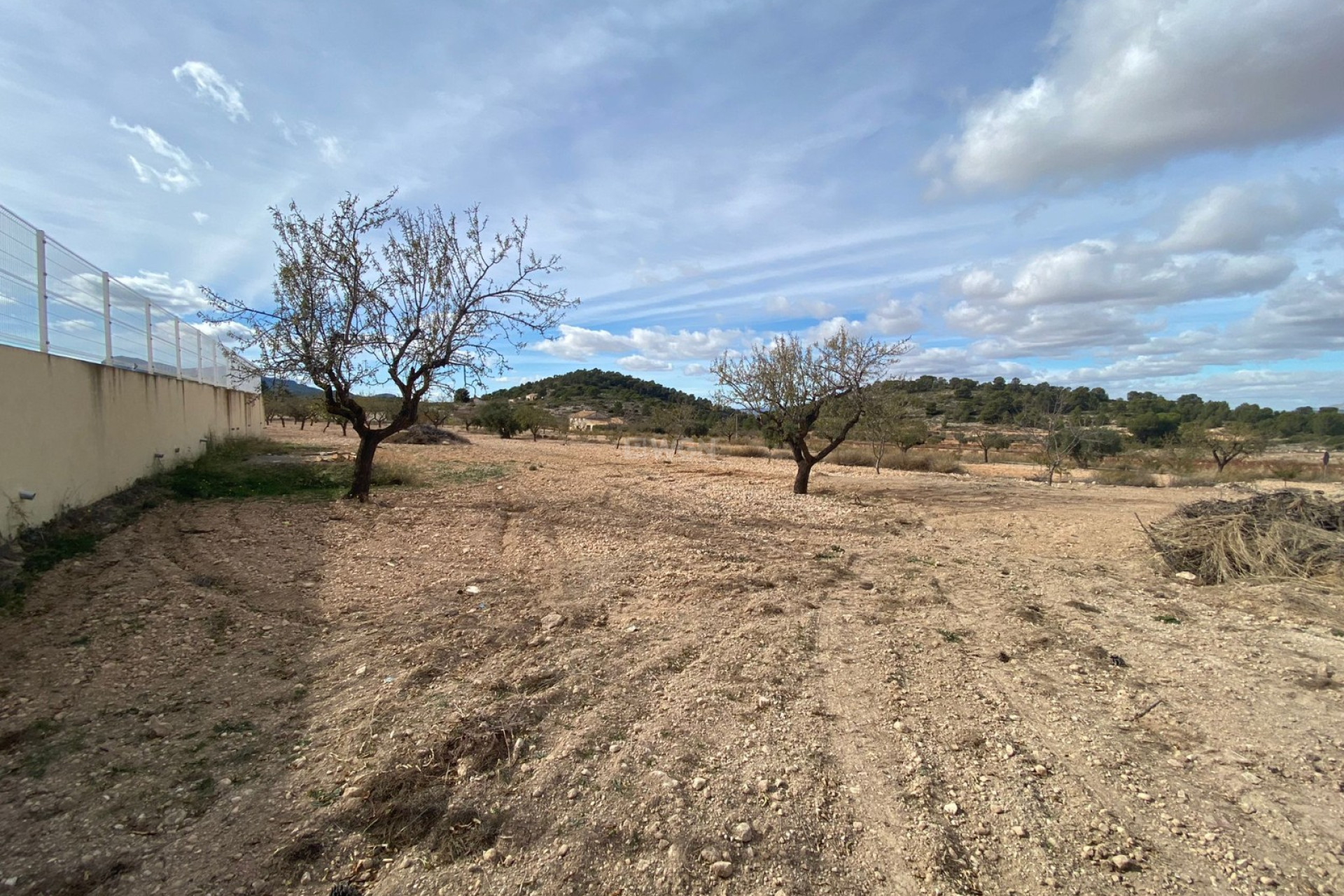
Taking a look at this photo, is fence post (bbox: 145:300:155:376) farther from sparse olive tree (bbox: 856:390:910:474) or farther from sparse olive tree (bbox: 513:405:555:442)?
sparse olive tree (bbox: 513:405:555:442)

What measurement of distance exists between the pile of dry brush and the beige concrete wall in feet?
43.5

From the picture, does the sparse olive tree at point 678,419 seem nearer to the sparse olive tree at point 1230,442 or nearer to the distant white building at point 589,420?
the distant white building at point 589,420

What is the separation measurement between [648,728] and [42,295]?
8.58 metres

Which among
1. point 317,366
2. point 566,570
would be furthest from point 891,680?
point 317,366

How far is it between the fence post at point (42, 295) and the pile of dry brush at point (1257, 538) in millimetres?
13873

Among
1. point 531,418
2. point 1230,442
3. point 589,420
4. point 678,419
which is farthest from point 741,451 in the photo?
point 589,420

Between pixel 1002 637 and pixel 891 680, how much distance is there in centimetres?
158

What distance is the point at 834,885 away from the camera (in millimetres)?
2455

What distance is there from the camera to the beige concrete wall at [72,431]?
20.6 ft

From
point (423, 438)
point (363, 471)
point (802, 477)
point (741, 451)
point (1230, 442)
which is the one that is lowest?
point (802, 477)

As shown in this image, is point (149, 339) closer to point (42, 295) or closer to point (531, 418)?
point (42, 295)

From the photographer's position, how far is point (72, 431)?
7582mm

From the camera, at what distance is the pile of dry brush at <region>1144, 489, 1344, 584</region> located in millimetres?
7203

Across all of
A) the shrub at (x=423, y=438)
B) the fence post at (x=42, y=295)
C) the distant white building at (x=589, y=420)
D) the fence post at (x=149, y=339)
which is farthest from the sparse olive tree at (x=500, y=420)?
the fence post at (x=42, y=295)
